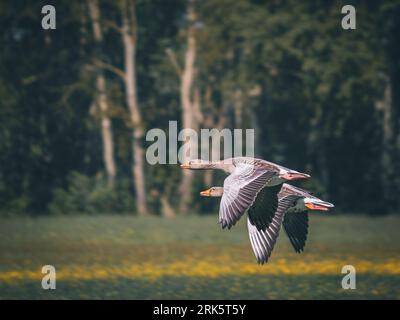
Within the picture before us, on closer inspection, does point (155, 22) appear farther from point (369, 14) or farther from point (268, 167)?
point (268, 167)

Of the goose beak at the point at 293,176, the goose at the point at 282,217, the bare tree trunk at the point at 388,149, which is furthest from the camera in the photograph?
the bare tree trunk at the point at 388,149

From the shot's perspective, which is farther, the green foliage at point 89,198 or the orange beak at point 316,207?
the green foliage at point 89,198

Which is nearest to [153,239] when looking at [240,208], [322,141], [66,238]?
[66,238]

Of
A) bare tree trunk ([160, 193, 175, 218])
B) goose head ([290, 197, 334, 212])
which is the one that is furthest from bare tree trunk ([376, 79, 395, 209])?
goose head ([290, 197, 334, 212])

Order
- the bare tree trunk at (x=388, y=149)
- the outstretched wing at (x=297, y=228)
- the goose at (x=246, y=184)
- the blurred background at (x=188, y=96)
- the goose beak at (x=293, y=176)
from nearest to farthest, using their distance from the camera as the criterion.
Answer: the goose at (x=246, y=184) < the goose beak at (x=293, y=176) < the outstretched wing at (x=297, y=228) < the blurred background at (x=188, y=96) < the bare tree trunk at (x=388, y=149)

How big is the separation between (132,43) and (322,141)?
8.35m

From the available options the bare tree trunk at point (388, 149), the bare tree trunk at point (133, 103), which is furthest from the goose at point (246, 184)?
the bare tree trunk at point (388, 149)

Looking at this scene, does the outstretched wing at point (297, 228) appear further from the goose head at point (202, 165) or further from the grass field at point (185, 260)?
the grass field at point (185, 260)

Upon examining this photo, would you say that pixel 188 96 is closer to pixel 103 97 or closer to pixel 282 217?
pixel 103 97

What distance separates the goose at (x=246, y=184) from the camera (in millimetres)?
11367

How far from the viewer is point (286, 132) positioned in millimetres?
46938

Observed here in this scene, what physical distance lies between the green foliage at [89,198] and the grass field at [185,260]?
16.3 feet

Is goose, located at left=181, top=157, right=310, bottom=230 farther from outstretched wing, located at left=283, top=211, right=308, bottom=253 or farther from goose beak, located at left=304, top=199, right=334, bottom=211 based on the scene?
outstretched wing, located at left=283, top=211, right=308, bottom=253

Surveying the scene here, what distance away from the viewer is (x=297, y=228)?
13.3 m
